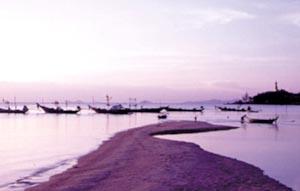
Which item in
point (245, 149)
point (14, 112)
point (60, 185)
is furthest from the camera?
point (14, 112)

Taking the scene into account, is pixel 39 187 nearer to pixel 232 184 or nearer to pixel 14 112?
pixel 232 184

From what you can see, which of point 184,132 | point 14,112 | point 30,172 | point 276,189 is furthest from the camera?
point 14,112

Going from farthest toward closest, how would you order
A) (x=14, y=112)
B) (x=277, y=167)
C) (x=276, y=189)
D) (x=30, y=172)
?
1. (x=14, y=112)
2. (x=277, y=167)
3. (x=30, y=172)
4. (x=276, y=189)

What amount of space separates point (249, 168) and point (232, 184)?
4.91 m

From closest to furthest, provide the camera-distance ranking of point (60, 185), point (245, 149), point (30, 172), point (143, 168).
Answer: point (60, 185) < point (143, 168) < point (30, 172) < point (245, 149)

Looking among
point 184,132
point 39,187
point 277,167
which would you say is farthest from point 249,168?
point 184,132

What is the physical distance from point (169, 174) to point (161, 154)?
22.9 feet

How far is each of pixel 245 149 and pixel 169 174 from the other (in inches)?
627

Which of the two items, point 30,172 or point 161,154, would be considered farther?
point 161,154

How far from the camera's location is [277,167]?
24.0 metres

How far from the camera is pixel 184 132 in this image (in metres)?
50.4

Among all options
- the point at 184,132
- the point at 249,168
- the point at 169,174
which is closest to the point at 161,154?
the point at 249,168

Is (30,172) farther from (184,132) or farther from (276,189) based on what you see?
(184,132)

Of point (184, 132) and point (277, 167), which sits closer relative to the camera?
point (277, 167)
